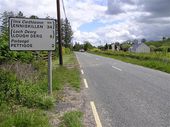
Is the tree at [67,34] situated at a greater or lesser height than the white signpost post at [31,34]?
greater

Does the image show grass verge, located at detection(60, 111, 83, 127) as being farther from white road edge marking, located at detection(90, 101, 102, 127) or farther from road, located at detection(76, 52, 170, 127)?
road, located at detection(76, 52, 170, 127)

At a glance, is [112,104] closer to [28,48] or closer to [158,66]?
[28,48]

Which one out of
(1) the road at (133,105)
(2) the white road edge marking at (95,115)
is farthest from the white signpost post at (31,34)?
(1) the road at (133,105)

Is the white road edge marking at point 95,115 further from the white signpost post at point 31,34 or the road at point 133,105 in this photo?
the white signpost post at point 31,34

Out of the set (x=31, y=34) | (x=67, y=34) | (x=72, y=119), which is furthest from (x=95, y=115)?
(x=67, y=34)

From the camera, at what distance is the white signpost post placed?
1001cm

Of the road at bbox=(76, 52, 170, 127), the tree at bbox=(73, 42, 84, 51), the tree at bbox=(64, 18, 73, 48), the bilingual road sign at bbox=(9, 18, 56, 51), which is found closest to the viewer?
the road at bbox=(76, 52, 170, 127)

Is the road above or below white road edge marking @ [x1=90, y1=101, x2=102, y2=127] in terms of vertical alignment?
above

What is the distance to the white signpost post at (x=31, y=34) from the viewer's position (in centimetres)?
1001

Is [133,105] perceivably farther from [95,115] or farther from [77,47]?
[77,47]

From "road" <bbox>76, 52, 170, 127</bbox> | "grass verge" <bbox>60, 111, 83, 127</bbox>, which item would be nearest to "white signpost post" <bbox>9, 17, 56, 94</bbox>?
"road" <bbox>76, 52, 170, 127</bbox>

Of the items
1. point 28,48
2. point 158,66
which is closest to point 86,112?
point 28,48

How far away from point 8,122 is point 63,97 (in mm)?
4316

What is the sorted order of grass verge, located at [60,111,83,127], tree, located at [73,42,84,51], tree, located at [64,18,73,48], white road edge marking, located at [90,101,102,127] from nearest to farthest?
1. grass verge, located at [60,111,83,127]
2. white road edge marking, located at [90,101,102,127]
3. tree, located at [64,18,73,48]
4. tree, located at [73,42,84,51]
